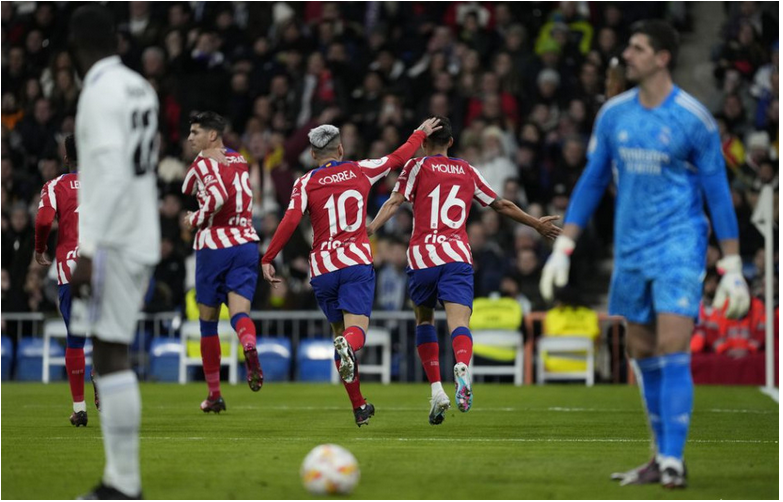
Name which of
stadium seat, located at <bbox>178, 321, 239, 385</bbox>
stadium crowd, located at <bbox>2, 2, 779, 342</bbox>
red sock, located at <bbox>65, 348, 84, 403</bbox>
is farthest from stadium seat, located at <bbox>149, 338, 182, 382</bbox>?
red sock, located at <bbox>65, 348, 84, 403</bbox>

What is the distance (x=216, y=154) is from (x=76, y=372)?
2538 millimetres

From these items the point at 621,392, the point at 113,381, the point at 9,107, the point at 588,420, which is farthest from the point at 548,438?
the point at 9,107

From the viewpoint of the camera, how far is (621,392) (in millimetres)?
16875

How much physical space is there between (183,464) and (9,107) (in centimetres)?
1850

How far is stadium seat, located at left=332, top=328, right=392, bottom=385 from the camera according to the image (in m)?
19.5

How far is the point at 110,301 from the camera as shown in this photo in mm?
6391

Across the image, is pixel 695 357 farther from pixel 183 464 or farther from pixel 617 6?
pixel 183 464

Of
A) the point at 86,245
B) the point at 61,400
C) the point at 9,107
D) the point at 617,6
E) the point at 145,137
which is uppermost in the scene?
the point at 617,6

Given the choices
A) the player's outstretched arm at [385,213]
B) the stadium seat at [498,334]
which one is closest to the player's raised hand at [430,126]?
the player's outstretched arm at [385,213]

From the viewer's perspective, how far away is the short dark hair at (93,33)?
21.8 ft

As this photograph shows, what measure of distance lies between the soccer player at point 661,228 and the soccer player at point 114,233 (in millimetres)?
2128

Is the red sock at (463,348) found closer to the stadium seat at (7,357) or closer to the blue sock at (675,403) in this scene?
the blue sock at (675,403)

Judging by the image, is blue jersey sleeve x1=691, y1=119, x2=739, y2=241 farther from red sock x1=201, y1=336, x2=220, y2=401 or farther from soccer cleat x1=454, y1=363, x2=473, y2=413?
red sock x1=201, y1=336, x2=220, y2=401

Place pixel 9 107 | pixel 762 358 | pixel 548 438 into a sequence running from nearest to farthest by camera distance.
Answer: pixel 548 438
pixel 762 358
pixel 9 107
